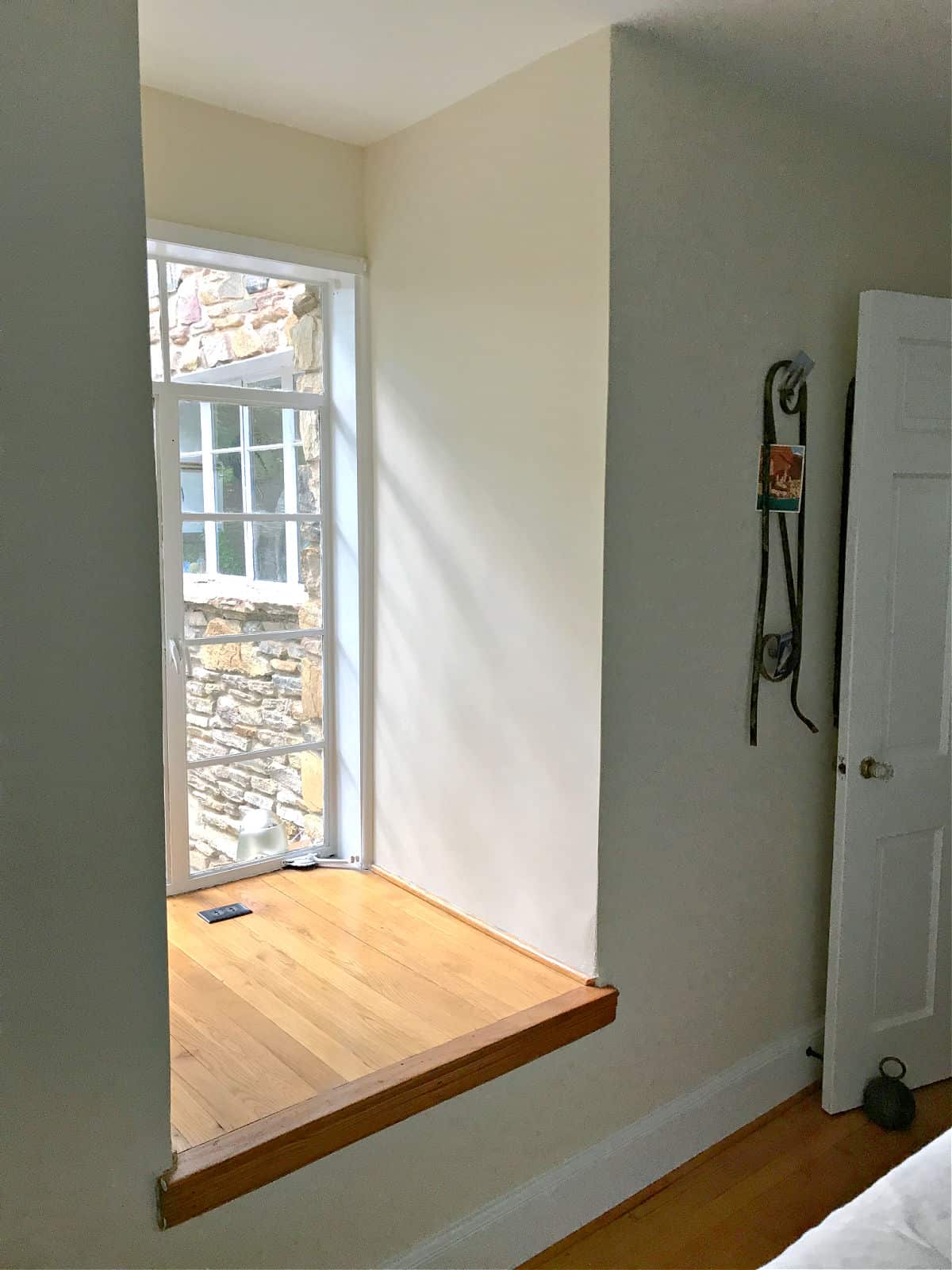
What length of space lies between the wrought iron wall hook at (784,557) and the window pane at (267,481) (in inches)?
53.3

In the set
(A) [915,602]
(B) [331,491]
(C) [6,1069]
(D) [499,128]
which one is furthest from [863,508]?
(C) [6,1069]

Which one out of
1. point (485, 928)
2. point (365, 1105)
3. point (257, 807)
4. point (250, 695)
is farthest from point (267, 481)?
point (365, 1105)

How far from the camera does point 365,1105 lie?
75.6 inches

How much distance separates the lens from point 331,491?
3.02 m

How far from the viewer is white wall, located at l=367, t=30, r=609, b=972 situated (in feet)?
7.45

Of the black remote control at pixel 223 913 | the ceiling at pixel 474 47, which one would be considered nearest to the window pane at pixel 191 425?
the ceiling at pixel 474 47

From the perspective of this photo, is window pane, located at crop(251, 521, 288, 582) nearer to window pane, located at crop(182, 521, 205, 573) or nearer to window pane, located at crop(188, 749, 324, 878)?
window pane, located at crop(182, 521, 205, 573)

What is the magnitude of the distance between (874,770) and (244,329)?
2231 millimetres

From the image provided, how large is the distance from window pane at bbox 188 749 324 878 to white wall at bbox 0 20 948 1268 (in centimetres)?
114

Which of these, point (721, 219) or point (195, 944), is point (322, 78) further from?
point (195, 944)

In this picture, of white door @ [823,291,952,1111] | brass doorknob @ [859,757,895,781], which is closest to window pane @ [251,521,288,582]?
white door @ [823,291,952,1111]

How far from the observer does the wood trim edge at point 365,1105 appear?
67.7 inches

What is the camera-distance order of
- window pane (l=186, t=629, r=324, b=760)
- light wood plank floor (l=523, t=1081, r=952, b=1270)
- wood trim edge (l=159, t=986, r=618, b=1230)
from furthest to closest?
window pane (l=186, t=629, r=324, b=760) < light wood plank floor (l=523, t=1081, r=952, b=1270) < wood trim edge (l=159, t=986, r=618, b=1230)

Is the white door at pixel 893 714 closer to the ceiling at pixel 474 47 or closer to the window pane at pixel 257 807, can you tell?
the ceiling at pixel 474 47
